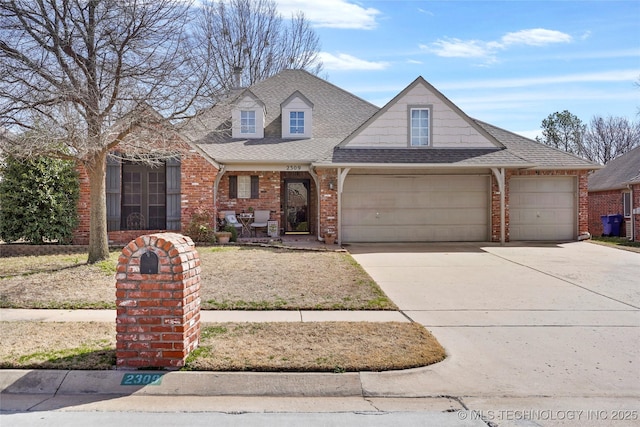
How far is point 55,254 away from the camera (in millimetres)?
13156


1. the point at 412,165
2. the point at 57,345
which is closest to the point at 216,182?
the point at 412,165

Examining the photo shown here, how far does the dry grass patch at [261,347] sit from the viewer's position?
194 inches

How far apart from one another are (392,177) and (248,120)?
19.9 ft

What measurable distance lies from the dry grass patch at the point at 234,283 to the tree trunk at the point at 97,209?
0.92ft

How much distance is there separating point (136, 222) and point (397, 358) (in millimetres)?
12726

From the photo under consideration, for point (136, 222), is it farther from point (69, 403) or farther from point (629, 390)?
point (629, 390)

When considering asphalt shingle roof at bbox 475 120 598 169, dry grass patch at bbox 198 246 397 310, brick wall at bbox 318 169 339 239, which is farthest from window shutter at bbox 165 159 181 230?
asphalt shingle roof at bbox 475 120 598 169

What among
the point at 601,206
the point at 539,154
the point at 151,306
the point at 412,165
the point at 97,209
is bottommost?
the point at 151,306

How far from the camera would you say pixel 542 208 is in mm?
17609

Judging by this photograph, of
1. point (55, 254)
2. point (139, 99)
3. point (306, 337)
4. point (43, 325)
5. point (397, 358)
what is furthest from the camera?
point (55, 254)

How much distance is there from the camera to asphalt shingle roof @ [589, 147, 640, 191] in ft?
68.4

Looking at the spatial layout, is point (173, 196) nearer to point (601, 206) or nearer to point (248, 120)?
point (248, 120)

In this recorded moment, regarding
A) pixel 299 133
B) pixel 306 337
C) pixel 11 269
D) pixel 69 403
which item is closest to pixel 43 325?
pixel 69 403

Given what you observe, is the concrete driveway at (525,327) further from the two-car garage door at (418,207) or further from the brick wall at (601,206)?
the brick wall at (601,206)
